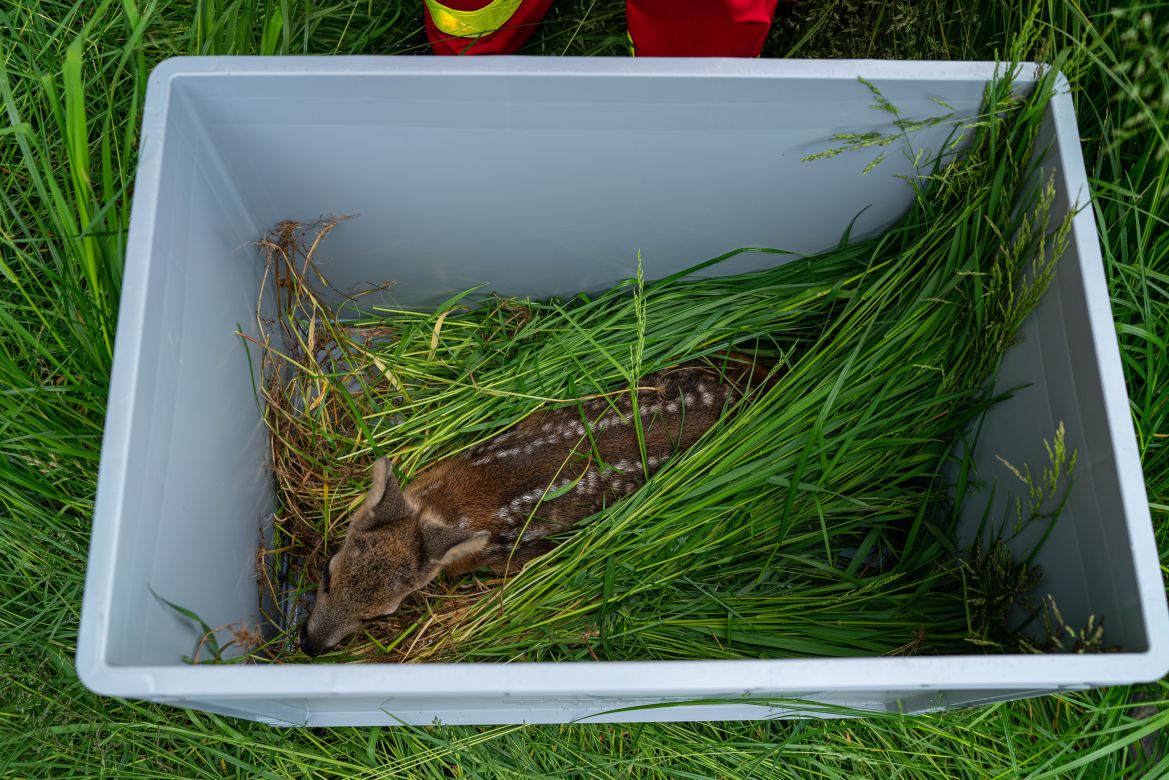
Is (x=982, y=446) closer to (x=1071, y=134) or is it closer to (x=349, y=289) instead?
(x=1071, y=134)

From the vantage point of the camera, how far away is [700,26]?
2346mm

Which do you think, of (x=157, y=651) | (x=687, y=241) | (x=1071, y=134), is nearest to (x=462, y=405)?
(x=687, y=241)

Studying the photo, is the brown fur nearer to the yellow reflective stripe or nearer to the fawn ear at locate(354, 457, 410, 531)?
the fawn ear at locate(354, 457, 410, 531)

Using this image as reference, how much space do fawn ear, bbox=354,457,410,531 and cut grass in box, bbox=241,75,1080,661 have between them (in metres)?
0.25

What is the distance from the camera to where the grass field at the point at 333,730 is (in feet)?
6.86

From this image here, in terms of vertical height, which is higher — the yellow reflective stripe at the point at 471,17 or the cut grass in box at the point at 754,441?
the yellow reflective stripe at the point at 471,17

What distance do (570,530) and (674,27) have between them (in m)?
1.54

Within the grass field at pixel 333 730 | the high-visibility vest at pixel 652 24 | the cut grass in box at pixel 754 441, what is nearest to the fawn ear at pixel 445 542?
the cut grass in box at pixel 754 441

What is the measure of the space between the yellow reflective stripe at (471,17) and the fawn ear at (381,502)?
1.37 m

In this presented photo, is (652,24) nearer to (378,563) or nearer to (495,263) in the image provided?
(495,263)

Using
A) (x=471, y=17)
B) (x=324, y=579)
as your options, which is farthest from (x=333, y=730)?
(x=471, y=17)

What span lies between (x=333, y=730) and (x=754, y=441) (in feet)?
4.87

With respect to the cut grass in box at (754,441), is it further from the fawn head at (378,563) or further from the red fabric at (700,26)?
the red fabric at (700,26)

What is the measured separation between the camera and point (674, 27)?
239cm
